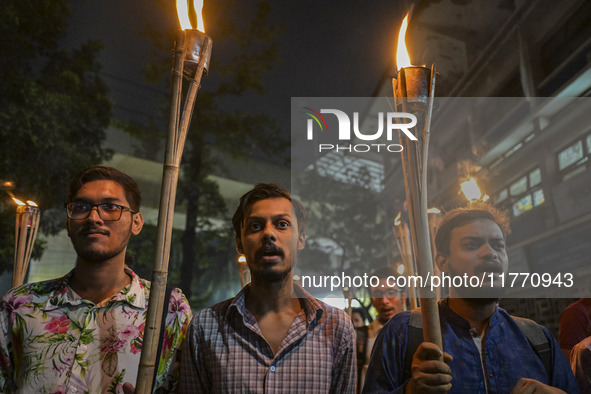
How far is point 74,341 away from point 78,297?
150 millimetres

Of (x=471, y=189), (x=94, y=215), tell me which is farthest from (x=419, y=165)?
(x=94, y=215)

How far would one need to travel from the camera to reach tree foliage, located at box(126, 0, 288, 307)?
7.04 m

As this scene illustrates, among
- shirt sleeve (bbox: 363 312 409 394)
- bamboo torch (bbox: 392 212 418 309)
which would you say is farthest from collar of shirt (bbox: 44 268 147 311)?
bamboo torch (bbox: 392 212 418 309)

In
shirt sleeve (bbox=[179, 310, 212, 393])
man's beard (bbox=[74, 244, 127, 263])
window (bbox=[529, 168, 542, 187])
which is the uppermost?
window (bbox=[529, 168, 542, 187])

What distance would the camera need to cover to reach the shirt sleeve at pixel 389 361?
1.31 meters

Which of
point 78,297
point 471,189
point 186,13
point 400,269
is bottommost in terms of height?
point 78,297

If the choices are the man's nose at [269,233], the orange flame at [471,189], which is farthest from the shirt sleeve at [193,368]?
the orange flame at [471,189]

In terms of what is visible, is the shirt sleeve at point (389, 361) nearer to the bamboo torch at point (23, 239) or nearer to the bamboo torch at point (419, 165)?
the bamboo torch at point (419, 165)

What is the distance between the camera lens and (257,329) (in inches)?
55.9

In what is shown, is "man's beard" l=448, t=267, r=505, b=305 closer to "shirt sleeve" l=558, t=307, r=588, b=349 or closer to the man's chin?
the man's chin

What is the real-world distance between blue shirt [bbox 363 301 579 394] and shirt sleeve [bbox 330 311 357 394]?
0.22ft

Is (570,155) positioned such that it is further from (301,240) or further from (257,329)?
(257,329)

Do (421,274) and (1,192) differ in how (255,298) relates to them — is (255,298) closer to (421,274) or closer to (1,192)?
(421,274)

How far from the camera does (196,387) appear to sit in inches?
54.0
